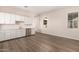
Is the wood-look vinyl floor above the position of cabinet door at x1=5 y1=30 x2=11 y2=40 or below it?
below

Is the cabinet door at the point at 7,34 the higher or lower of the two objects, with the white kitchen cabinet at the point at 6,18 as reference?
lower

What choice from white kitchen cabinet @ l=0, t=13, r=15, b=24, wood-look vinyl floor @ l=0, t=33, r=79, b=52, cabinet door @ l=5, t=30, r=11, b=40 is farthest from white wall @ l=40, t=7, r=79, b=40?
cabinet door @ l=5, t=30, r=11, b=40

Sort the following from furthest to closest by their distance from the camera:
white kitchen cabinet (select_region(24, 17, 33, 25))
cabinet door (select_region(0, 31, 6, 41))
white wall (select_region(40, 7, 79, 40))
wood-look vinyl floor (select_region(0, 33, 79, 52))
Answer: white kitchen cabinet (select_region(24, 17, 33, 25))
white wall (select_region(40, 7, 79, 40))
cabinet door (select_region(0, 31, 6, 41))
wood-look vinyl floor (select_region(0, 33, 79, 52))

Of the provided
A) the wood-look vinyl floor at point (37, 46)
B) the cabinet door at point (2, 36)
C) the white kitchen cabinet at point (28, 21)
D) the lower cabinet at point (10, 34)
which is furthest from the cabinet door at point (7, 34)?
the white kitchen cabinet at point (28, 21)

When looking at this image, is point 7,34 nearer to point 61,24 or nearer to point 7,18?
point 7,18

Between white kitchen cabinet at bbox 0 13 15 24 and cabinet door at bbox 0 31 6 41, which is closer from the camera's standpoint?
cabinet door at bbox 0 31 6 41

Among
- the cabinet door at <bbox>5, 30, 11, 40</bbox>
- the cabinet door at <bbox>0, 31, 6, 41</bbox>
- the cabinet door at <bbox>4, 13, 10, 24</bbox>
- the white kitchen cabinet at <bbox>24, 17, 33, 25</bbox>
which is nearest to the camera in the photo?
the cabinet door at <bbox>0, 31, 6, 41</bbox>

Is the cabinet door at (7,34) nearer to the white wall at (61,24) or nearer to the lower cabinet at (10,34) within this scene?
the lower cabinet at (10,34)

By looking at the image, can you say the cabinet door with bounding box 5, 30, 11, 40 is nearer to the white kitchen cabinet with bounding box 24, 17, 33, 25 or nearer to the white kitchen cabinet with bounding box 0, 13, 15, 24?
the white kitchen cabinet with bounding box 0, 13, 15, 24

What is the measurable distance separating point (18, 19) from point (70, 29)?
454 centimetres

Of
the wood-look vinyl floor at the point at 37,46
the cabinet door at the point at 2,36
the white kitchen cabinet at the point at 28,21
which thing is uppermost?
the white kitchen cabinet at the point at 28,21

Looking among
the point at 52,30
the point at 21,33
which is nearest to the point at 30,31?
the point at 21,33

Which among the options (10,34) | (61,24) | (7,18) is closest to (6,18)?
(7,18)
